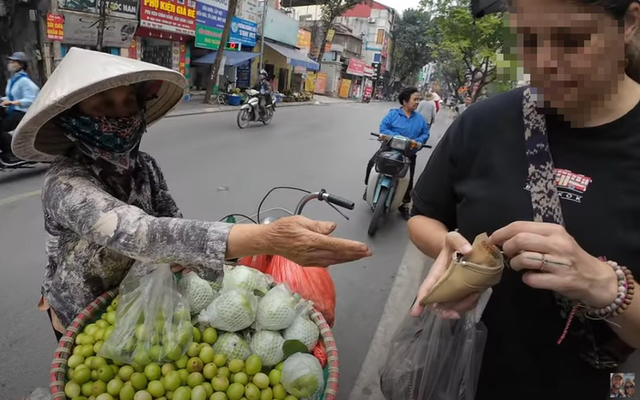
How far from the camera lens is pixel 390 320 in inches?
123

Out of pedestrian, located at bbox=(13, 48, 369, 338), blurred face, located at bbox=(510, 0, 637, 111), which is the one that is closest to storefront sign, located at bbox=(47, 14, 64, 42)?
pedestrian, located at bbox=(13, 48, 369, 338)

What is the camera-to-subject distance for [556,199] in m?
0.91

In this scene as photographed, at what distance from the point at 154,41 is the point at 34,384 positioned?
50.0 feet

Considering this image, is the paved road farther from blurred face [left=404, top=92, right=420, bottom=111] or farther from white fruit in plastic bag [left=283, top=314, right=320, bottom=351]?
blurred face [left=404, top=92, right=420, bottom=111]

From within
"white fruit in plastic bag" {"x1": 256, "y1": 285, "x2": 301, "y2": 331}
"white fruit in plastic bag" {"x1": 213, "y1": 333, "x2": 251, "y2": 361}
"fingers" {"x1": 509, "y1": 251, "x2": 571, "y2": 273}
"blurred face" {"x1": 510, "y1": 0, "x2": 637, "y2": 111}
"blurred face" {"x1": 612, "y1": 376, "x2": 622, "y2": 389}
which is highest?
"blurred face" {"x1": 510, "y1": 0, "x2": 637, "y2": 111}

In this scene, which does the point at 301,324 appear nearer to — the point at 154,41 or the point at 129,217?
the point at 129,217

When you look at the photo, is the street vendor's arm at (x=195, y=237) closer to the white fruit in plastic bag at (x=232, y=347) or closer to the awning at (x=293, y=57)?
the white fruit in plastic bag at (x=232, y=347)

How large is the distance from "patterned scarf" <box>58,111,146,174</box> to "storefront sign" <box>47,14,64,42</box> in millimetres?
11622

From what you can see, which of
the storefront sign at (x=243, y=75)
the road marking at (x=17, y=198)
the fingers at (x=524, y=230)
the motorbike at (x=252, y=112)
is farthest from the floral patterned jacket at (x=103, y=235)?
the storefront sign at (x=243, y=75)

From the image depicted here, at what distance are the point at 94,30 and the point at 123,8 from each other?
3.96 feet

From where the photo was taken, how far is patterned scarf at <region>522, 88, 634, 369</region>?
90 centimetres

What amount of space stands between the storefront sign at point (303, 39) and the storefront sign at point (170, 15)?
12.2 meters

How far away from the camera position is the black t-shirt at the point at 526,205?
2.90ft

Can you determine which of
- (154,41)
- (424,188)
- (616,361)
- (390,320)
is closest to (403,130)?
(390,320)
